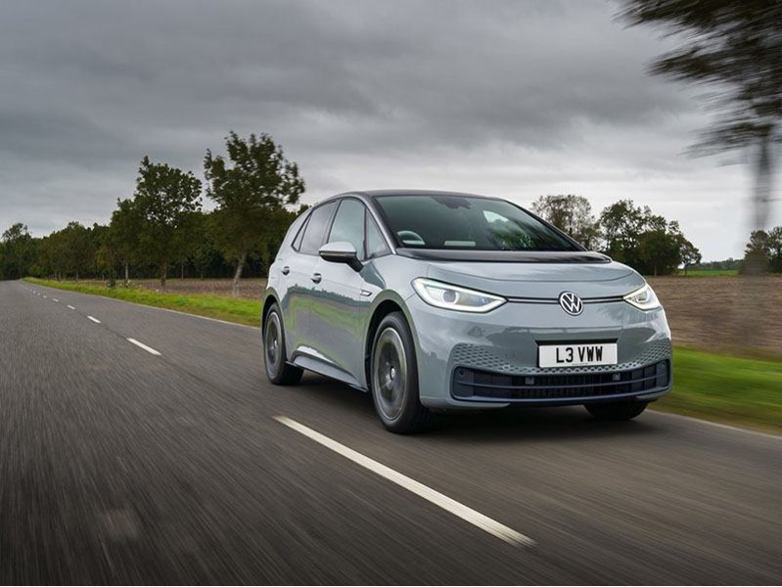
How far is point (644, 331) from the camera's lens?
219 inches

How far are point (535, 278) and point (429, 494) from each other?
1.83 metres

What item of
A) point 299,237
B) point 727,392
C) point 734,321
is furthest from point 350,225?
point 734,321

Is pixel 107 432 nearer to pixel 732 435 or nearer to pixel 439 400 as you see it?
pixel 439 400

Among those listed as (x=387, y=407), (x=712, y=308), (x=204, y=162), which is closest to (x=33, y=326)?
(x=387, y=407)

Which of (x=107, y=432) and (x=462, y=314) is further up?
(x=462, y=314)

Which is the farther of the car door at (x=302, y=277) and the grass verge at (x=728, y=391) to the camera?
the car door at (x=302, y=277)

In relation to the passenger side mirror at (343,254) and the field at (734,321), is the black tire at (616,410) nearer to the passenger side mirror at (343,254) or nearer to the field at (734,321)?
the passenger side mirror at (343,254)

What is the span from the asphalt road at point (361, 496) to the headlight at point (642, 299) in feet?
2.87

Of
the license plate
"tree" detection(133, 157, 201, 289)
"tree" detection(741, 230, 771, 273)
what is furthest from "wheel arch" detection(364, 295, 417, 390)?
"tree" detection(133, 157, 201, 289)

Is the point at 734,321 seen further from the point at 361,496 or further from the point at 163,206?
the point at 163,206

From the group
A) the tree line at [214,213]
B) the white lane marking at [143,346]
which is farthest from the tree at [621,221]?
the white lane marking at [143,346]

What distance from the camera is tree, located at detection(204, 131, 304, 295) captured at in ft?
157

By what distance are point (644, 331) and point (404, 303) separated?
1574mm

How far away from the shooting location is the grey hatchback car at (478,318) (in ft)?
17.3
